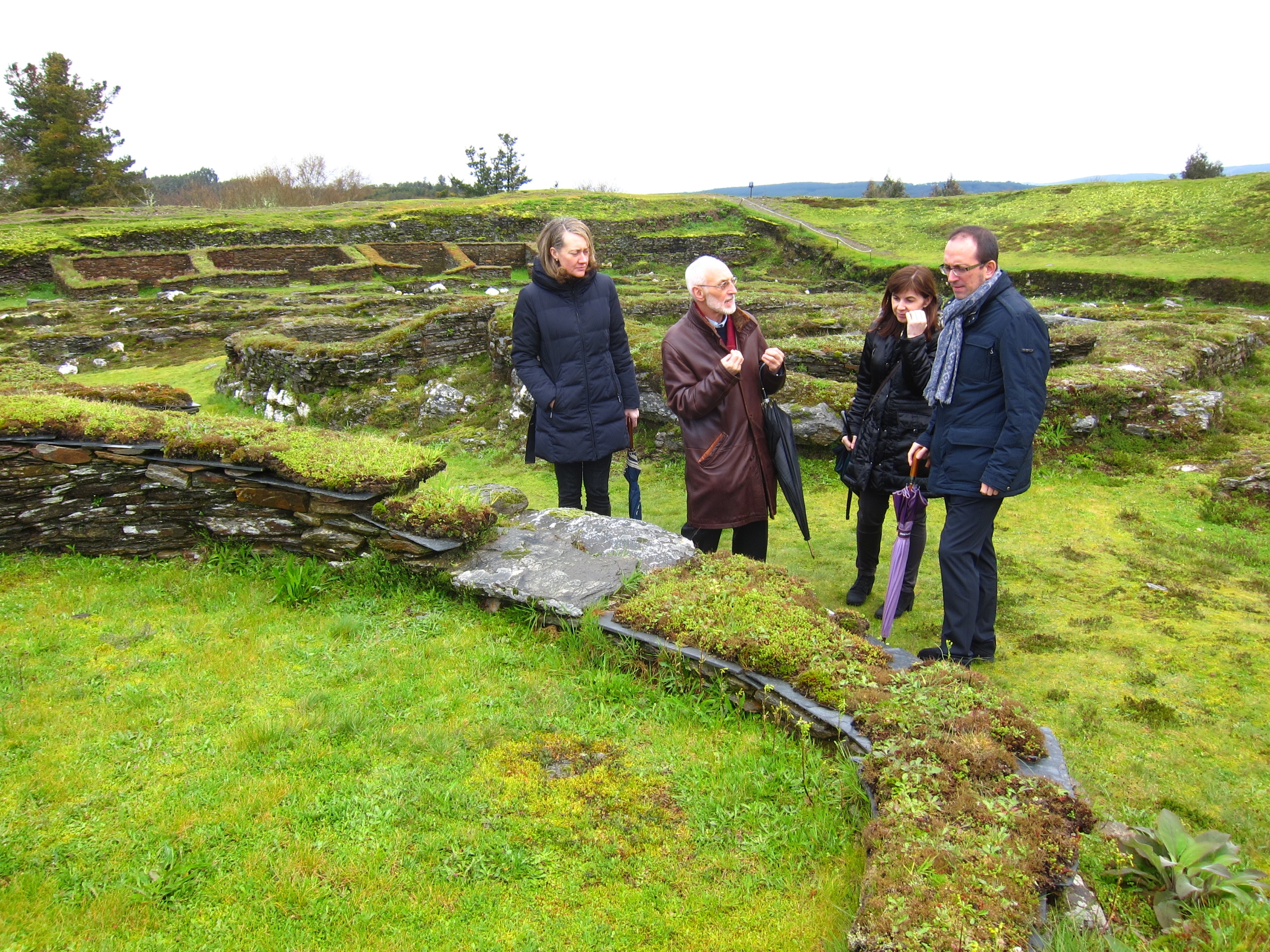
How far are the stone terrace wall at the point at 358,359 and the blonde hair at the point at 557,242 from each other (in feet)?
23.1

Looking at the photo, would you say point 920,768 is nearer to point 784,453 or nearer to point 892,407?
point 784,453

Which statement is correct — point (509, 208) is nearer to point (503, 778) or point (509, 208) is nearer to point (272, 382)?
point (272, 382)

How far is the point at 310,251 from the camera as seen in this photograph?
24.4 meters

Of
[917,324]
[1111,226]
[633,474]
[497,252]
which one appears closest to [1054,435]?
[917,324]

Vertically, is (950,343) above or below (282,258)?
below

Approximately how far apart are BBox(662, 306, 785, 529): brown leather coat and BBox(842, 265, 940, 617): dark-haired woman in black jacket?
744 mm

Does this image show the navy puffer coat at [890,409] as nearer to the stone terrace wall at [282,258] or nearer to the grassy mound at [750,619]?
the grassy mound at [750,619]

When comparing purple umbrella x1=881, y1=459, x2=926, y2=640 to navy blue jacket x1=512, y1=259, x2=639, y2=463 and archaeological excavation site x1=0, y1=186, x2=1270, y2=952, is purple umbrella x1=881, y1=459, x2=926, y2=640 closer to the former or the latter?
archaeological excavation site x1=0, y1=186, x2=1270, y2=952

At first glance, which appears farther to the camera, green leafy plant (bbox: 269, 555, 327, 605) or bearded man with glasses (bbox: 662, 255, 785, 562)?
bearded man with glasses (bbox: 662, 255, 785, 562)

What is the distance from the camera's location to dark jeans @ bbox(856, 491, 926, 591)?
16.0 ft

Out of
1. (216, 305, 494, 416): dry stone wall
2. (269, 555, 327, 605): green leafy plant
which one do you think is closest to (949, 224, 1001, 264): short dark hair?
(269, 555, 327, 605): green leafy plant

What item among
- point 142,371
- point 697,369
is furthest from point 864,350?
point 142,371

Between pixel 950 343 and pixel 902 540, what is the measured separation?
49.1 inches

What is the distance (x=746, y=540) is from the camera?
186 inches
